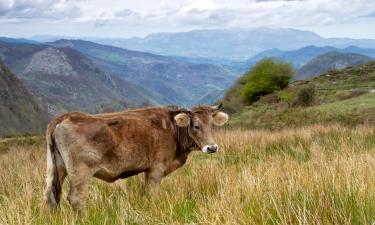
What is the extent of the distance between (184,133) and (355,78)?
154ft

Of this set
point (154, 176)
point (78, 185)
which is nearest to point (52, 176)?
point (78, 185)

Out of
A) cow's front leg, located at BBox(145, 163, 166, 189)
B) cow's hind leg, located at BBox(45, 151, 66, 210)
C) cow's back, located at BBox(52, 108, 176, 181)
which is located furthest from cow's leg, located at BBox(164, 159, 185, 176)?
cow's hind leg, located at BBox(45, 151, 66, 210)

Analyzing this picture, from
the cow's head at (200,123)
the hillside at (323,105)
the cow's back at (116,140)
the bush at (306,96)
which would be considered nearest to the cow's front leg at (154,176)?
the cow's back at (116,140)

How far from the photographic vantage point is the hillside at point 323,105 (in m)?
28.4

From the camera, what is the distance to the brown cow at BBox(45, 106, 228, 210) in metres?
6.97

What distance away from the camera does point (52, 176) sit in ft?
23.5

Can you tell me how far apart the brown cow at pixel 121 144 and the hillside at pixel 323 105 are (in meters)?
→ 13.4

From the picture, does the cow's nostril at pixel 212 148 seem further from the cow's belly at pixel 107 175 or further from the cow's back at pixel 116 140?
the cow's belly at pixel 107 175

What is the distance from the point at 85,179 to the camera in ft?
22.9

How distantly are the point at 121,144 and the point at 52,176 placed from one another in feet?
3.48

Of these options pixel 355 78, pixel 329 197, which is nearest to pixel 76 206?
pixel 329 197

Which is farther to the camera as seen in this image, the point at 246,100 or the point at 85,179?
the point at 246,100

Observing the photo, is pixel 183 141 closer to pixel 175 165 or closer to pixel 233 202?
pixel 175 165

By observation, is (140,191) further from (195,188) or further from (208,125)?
(208,125)
